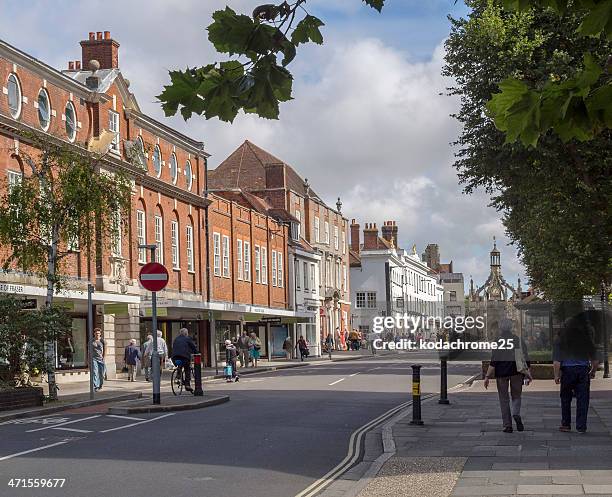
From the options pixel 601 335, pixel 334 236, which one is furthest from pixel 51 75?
pixel 334 236

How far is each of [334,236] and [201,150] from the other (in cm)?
3394

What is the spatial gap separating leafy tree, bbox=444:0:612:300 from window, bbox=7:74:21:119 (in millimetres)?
15812

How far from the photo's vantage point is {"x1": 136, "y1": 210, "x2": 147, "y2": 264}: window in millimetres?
43438

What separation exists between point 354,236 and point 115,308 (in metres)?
66.9

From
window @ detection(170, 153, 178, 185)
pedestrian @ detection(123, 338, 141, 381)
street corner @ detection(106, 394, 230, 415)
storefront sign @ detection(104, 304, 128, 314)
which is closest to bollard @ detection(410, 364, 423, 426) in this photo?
street corner @ detection(106, 394, 230, 415)

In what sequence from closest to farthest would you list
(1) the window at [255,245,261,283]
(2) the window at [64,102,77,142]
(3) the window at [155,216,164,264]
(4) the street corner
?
(4) the street corner
(2) the window at [64,102,77,142]
(3) the window at [155,216,164,264]
(1) the window at [255,245,261,283]

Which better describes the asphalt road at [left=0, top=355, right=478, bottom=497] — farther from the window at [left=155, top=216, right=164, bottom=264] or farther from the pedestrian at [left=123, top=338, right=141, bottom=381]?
the window at [left=155, top=216, right=164, bottom=264]

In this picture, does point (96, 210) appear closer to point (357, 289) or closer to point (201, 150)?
point (201, 150)

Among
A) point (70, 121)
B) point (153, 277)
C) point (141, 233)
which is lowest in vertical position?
point (153, 277)

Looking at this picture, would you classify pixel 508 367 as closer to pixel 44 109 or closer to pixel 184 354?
pixel 184 354

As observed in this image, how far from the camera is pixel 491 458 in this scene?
1241cm

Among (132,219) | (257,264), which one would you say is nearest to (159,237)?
(132,219)

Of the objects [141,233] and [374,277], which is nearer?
[141,233]

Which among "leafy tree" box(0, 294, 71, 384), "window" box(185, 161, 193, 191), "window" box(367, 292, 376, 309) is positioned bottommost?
"leafy tree" box(0, 294, 71, 384)
